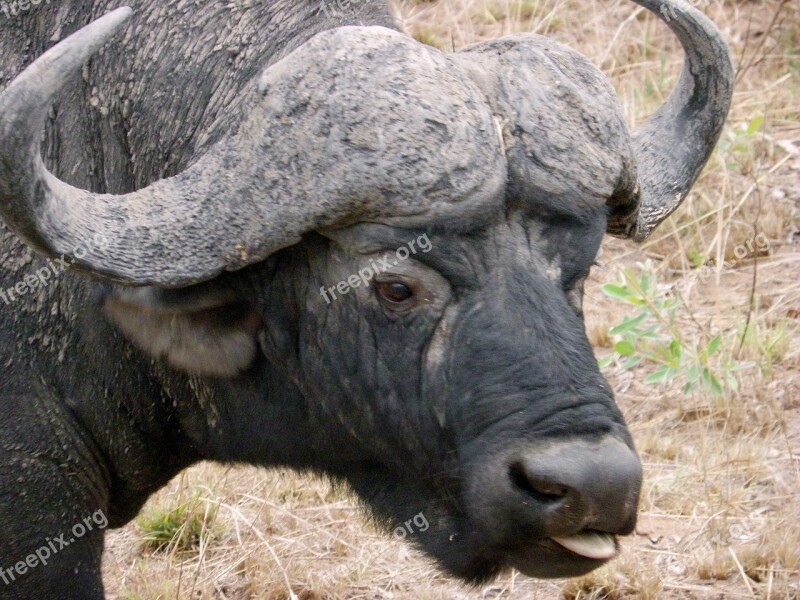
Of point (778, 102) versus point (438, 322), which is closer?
point (438, 322)

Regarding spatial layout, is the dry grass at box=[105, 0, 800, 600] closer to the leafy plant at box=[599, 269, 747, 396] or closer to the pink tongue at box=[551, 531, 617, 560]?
the leafy plant at box=[599, 269, 747, 396]

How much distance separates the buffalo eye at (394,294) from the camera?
3566 millimetres

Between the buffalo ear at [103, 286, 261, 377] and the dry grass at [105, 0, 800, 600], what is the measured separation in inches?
30.9

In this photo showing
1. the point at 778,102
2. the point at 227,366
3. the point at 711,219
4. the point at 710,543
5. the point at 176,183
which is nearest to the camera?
the point at 176,183

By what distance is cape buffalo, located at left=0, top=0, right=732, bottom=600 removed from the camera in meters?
3.40

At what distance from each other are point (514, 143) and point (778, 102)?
7.11 metres

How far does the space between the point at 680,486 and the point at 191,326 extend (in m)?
3.45

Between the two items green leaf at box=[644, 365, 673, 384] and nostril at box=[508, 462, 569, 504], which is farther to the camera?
green leaf at box=[644, 365, 673, 384]

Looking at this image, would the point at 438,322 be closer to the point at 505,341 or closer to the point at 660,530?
the point at 505,341

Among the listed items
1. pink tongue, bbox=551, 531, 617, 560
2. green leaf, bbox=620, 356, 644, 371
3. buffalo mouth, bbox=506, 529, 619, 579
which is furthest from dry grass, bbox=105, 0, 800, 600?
pink tongue, bbox=551, 531, 617, 560

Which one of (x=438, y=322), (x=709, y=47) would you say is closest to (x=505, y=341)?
(x=438, y=322)

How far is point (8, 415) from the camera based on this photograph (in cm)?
400

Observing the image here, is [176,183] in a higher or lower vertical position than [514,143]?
higher

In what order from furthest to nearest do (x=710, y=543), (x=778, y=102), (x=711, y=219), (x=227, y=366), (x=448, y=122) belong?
(x=778, y=102) → (x=711, y=219) → (x=710, y=543) → (x=227, y=366) → (x=448, y=122)
